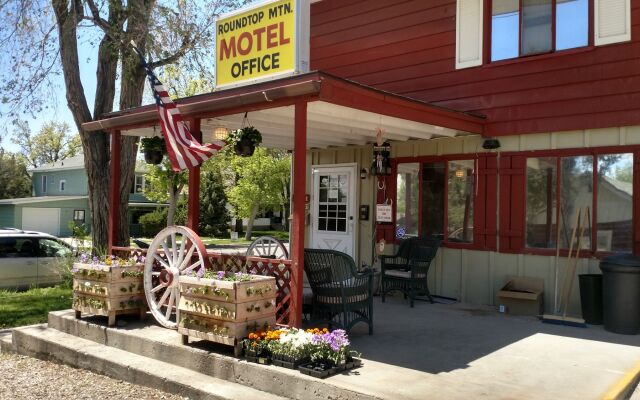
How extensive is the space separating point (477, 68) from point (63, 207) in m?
30.4

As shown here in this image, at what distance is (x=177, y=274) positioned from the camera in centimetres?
593

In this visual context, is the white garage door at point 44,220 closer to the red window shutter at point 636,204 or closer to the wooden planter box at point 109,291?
the wooden planter box at point 109,291

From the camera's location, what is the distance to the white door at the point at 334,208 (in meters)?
9.50

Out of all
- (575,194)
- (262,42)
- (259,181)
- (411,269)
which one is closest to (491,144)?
(575,194)

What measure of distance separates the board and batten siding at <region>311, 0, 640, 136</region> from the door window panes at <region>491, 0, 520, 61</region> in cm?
16

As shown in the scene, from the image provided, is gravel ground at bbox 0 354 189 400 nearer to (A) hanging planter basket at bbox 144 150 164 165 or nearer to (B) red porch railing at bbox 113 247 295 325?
(B) red porch railing at bbox 113 247 295 325

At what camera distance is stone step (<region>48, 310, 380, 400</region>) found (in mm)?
4234

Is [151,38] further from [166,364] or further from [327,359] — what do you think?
[327,359]

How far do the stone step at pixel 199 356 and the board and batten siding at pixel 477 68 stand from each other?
4955 mm

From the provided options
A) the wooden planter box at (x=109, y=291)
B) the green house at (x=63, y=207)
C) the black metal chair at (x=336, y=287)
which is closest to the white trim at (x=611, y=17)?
the black metal chair at (x=336, y=287)

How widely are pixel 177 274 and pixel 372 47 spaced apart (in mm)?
5380

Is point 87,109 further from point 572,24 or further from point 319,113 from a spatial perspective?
point 572,24

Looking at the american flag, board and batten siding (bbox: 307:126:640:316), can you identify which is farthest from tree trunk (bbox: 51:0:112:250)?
the american flag

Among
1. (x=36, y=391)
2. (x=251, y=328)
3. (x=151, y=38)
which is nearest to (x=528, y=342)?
(x=251, y=328)
